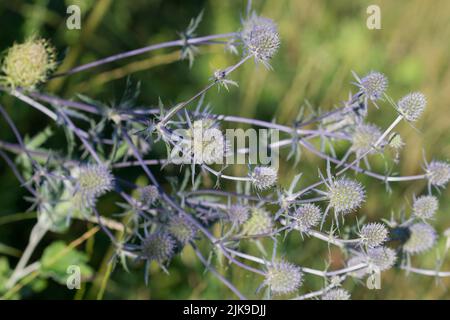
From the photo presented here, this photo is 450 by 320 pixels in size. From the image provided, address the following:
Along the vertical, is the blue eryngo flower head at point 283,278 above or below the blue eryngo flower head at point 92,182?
below

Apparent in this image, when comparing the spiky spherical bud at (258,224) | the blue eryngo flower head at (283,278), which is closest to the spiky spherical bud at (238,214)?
the spiky spherical bud at (258,224)

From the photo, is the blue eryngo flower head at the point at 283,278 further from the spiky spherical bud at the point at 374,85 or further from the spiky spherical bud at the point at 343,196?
the spiky spherical bud at the point at 374,85

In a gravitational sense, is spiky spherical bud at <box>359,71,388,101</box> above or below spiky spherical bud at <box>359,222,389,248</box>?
above

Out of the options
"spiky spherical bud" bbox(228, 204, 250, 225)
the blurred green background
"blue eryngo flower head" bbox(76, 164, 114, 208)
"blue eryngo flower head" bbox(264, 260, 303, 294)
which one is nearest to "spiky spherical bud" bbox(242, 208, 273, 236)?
"spiky spherical bud" bbox(228, 204, 250, 225)

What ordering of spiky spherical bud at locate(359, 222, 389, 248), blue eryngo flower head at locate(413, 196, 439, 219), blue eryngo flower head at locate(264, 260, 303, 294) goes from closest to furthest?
1. spiky spherical bud at locate(359, 222, 389, 248)
2. blue eryngo flower head at locate(264, 260, 303, 294)
3. blue eryngo flower head at locate(413, 196, 439, 219)

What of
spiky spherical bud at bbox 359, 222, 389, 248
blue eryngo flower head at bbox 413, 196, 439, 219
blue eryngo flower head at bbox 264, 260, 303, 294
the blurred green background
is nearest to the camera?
spiky spherical bud at bbox 359, 222, 389, 248

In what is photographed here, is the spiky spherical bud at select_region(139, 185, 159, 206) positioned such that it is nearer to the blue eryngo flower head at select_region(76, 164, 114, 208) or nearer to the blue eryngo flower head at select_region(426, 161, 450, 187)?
the blue eryngo flower head at select_region(76, 164, 114, 208)
